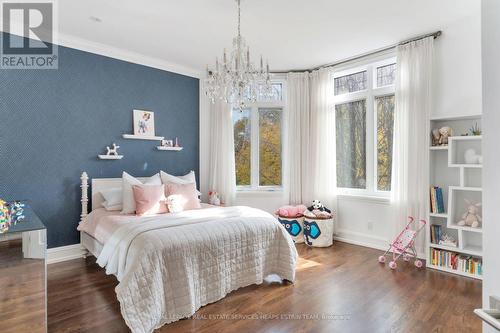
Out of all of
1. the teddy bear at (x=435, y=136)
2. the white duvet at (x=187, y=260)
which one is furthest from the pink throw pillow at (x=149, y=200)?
the teddy bear at (x=435, y=136)

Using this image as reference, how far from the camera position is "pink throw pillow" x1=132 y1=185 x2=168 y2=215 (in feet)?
10.4

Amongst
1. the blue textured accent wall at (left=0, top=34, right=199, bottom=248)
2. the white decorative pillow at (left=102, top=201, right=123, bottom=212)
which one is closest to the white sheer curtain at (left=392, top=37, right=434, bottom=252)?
the blue textured accent wall at (left=0, top=34, right=199, bottom=248)

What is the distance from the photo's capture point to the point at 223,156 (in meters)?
4.79

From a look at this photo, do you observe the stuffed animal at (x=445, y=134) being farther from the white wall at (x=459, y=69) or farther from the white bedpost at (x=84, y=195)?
the white bedpost at (x=84, y=195)

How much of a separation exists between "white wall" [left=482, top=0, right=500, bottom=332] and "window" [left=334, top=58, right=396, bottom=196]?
11.0 feet

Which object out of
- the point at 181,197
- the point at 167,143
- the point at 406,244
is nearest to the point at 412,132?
the point at 406,244

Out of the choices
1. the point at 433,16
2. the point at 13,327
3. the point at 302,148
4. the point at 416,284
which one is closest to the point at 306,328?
the point at 416,284

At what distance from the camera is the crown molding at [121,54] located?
3.43 m

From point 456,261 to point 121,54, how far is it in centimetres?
486

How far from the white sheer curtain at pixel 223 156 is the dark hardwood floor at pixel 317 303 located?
1.98 m

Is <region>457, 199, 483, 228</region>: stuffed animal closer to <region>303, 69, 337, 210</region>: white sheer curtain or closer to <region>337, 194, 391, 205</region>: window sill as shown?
<region>337, 194, 391, 205</region>: window sill

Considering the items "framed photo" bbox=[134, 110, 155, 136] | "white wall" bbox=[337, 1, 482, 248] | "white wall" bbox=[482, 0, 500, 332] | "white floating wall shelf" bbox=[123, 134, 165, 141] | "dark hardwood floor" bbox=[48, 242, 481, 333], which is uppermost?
"white wall" bbox=[337, 1, 482, 248]

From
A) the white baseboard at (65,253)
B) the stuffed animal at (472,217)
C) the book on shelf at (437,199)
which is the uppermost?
the book on shelf at (437,199)

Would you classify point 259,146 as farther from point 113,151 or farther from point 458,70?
point 458,70
